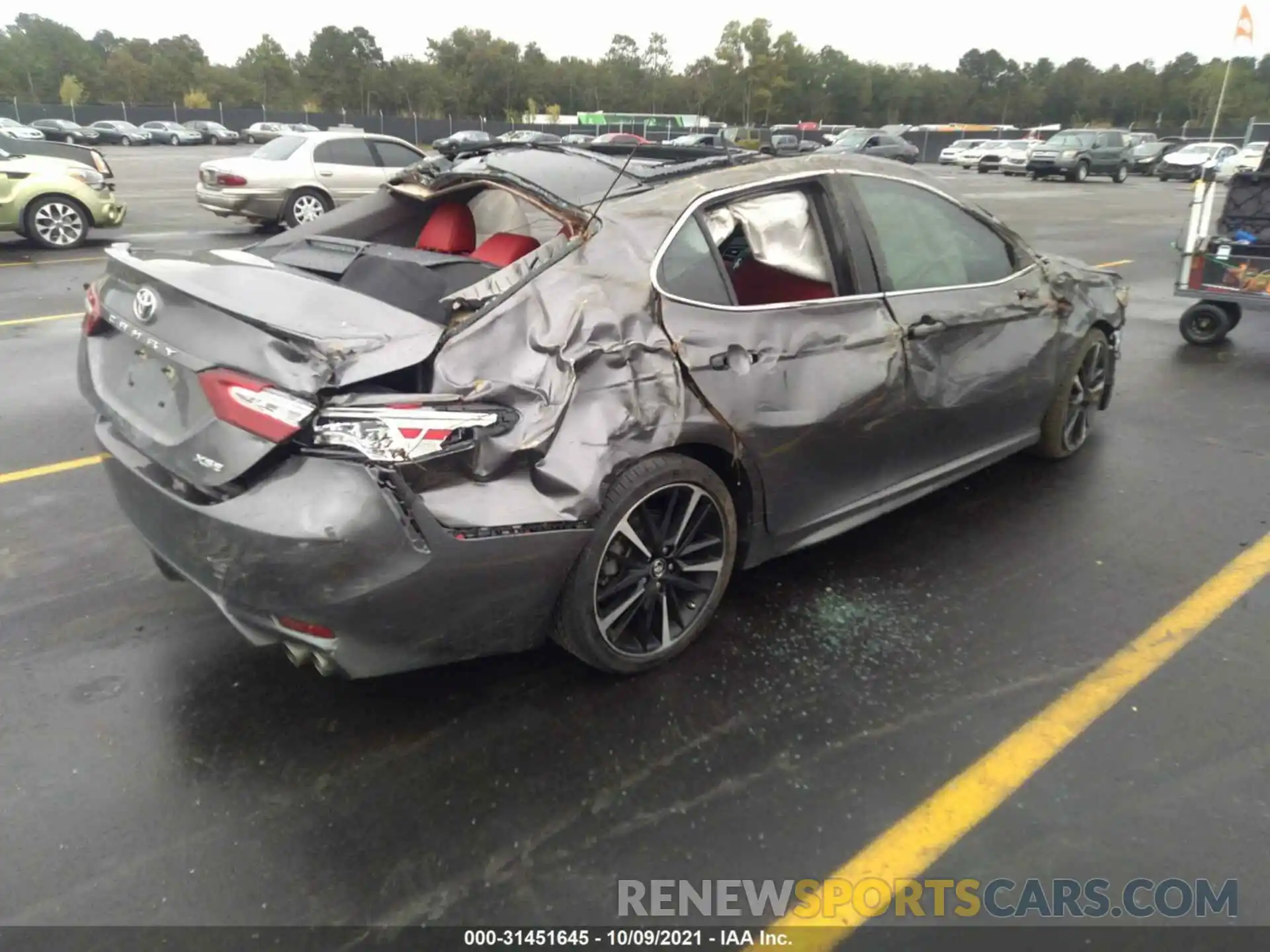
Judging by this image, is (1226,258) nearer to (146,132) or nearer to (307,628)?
(307,628)

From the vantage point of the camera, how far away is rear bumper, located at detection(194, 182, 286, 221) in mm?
13844

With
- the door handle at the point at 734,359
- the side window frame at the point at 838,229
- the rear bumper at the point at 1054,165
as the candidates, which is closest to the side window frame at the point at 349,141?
the side window frame at the point at 838,229

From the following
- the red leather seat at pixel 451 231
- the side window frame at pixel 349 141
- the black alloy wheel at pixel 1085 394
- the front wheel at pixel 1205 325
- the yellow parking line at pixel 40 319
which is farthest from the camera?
the side window frame at pixel 349 141

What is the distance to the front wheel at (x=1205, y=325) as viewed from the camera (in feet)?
26.7

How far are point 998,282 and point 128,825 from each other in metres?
3.98

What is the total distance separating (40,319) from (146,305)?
6502mm

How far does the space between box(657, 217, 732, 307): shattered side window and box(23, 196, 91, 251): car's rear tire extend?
38.9 ft

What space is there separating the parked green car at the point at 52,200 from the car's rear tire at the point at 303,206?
245 cm

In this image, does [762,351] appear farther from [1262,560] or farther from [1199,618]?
[1262,560]

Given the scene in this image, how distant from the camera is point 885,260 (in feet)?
12.2

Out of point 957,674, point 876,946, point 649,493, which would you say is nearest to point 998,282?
point 957,674

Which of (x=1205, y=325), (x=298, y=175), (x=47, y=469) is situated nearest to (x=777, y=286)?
(x=47, y=469)

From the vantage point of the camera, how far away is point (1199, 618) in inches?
143

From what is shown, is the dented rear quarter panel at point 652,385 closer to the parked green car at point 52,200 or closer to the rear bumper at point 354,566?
the rear bumper at point 354,566
